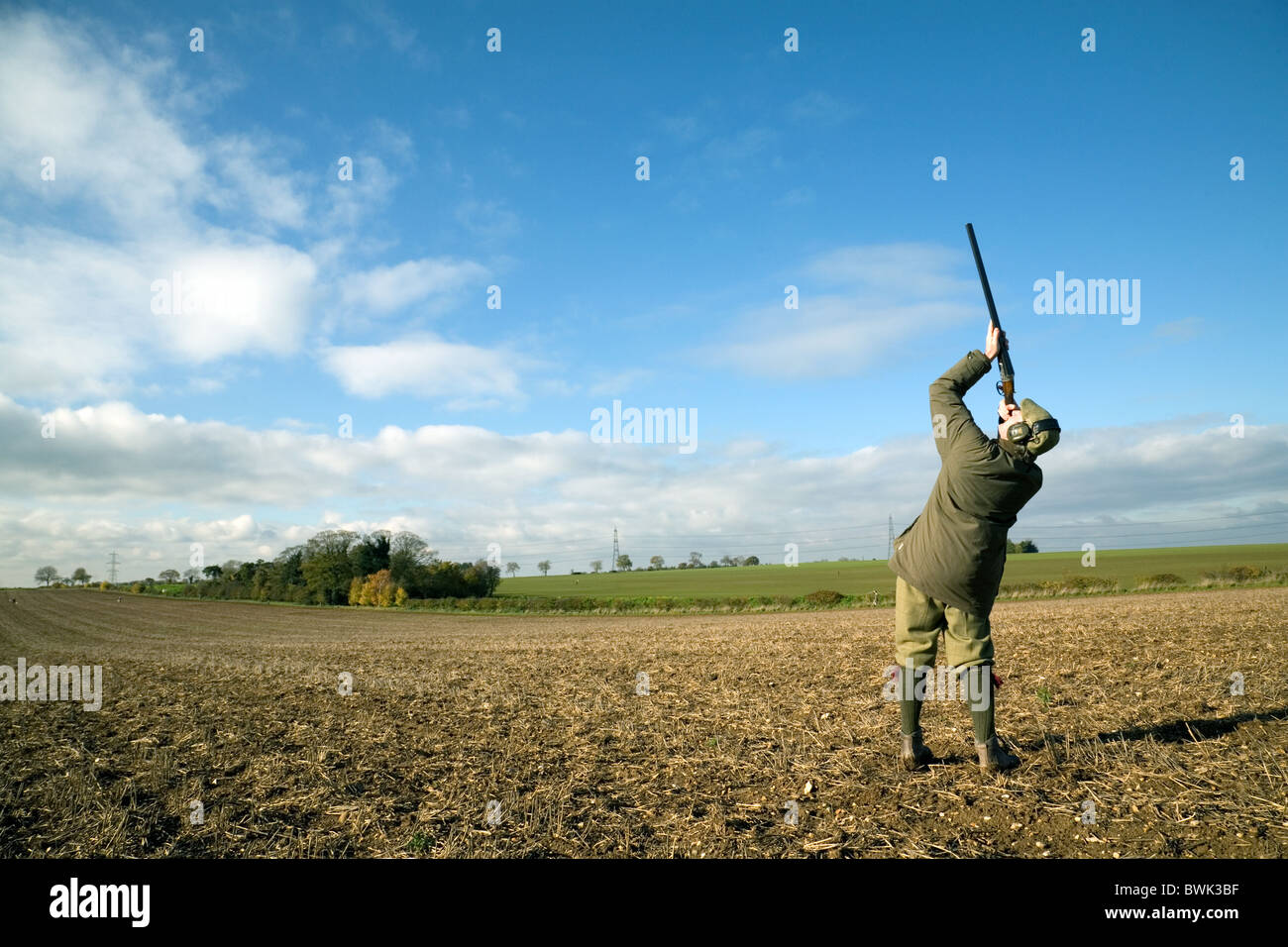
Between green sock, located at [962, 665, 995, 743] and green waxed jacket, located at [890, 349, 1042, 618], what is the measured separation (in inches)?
17.1

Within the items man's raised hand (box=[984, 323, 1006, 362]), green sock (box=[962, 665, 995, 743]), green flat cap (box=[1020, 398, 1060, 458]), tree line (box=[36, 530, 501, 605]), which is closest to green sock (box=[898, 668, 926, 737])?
green sock (box=[962, 665, 995, 743])

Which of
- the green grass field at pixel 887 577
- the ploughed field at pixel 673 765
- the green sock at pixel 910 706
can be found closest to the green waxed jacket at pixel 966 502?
the green sock at pixel 910 706

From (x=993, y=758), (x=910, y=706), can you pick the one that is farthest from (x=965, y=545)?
(x=993, y=758)

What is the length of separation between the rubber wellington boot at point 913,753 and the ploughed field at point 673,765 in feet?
0.37

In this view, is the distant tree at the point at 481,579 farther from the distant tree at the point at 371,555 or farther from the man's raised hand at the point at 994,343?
the man's raised hand at the point at 994,343

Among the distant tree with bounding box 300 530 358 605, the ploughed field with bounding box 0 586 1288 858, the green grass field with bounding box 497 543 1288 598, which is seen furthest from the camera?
the distant tree with bounding box 300 530 358 605

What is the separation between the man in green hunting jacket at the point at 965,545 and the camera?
5.08m

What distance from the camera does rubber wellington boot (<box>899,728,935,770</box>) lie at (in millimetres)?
5438

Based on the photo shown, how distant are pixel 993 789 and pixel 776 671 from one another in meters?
6.46

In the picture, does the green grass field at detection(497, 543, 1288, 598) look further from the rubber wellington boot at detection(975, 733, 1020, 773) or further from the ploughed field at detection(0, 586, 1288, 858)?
the rubber wellington boot at detection(975, 733, 1020, 773)

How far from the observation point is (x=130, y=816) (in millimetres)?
5215
